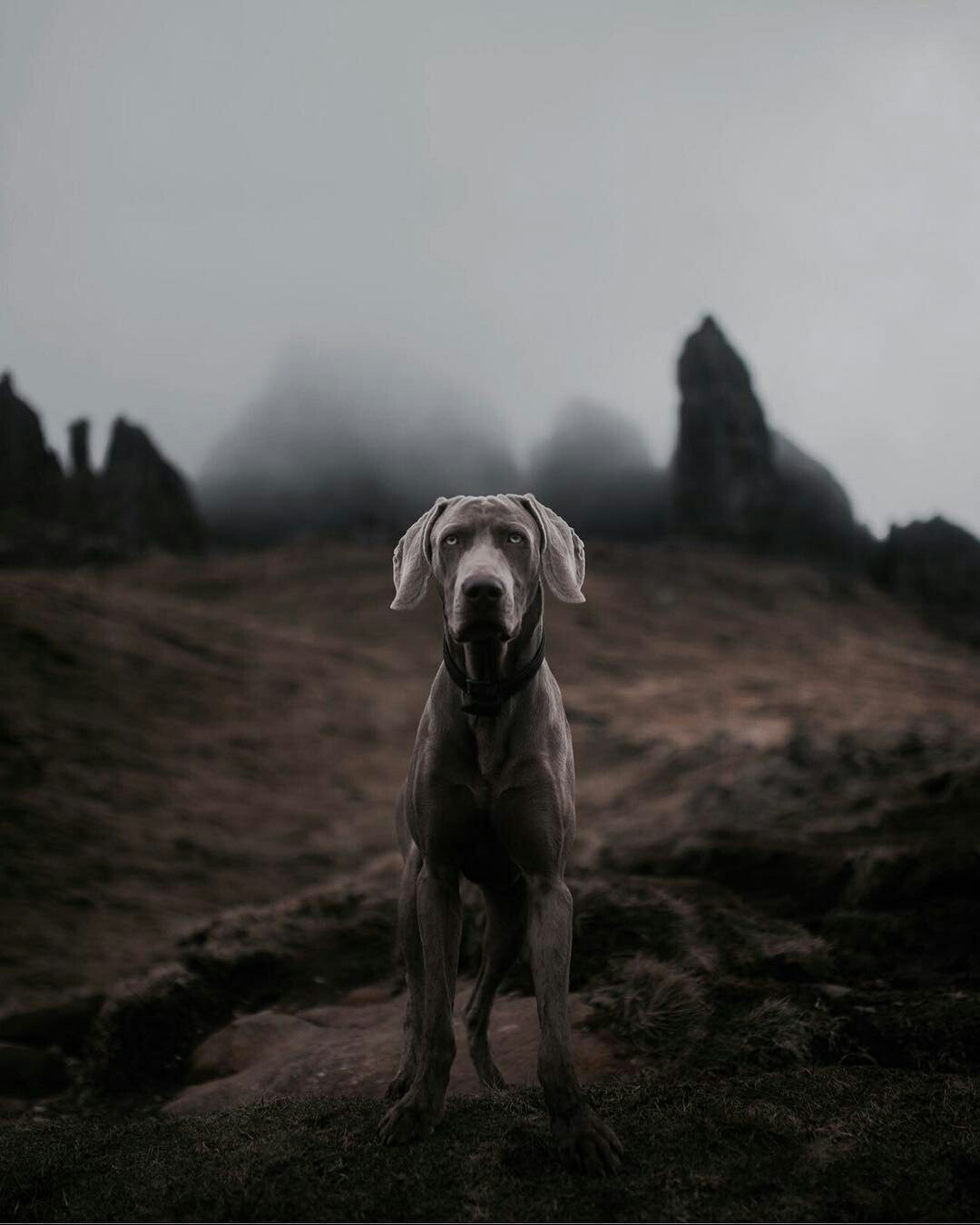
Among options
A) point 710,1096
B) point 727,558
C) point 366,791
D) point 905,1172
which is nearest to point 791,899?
point 710,1096

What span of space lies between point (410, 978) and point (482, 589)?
2275mm

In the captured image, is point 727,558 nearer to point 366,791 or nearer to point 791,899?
point 366,791

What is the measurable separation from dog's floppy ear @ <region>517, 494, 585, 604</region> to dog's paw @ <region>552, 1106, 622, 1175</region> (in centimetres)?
225

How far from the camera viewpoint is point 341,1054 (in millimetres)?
5832

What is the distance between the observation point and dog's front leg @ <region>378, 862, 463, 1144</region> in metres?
4.03

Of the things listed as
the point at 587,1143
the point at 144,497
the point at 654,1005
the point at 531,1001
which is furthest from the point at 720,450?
the point at 587,1143

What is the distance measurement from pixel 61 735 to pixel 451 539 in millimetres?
22547

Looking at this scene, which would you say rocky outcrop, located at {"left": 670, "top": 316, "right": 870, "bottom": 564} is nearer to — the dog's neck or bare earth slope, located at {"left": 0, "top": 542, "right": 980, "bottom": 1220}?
bare earth slope, located at {"left": 0, "top": 542, "right": 980, "bottom": 1220}

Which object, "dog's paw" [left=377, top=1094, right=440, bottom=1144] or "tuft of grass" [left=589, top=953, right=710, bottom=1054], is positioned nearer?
"dog's paw" [left=377, top=1094, right=440, bottom=1144]

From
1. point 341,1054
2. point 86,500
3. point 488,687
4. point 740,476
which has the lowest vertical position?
point 341,1054

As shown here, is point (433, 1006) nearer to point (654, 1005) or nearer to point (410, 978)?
point (410, 978)

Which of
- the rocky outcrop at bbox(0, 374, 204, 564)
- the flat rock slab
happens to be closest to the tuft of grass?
the flat rock slab

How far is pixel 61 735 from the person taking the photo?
77.4ft

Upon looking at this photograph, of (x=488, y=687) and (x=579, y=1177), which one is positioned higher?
(x=488, y=687)
